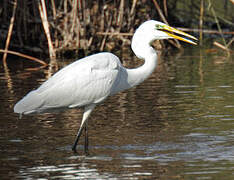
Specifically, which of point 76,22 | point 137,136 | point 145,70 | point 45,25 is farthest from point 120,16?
point 137,136

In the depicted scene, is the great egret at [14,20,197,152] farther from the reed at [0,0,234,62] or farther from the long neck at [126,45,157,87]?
the reed at [0,0,234,62]

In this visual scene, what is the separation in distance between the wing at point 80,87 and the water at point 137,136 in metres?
0.56

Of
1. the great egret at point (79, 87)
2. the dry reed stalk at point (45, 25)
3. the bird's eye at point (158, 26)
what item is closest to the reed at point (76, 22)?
the dry reed stalk at point (45, 25)

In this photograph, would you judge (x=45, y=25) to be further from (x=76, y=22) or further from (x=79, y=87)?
(x=79, y=87)

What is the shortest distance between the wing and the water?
1.83 feet

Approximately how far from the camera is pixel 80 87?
8164 mm

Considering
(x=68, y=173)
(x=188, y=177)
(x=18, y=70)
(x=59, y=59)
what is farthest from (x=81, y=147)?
(x=59, y=59)

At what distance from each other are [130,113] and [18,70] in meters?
7.05

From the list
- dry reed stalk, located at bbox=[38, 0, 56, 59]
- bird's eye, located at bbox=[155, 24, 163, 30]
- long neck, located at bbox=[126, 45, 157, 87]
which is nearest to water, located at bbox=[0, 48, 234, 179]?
long neck, located at bbox=[126, 45, 157, 87]

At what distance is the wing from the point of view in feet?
26.6

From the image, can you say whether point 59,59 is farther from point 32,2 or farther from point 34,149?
point 34,149

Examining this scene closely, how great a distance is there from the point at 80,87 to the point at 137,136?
41.7 inches

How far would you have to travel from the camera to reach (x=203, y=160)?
7074 mm

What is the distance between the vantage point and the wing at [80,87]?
8.09 meters
